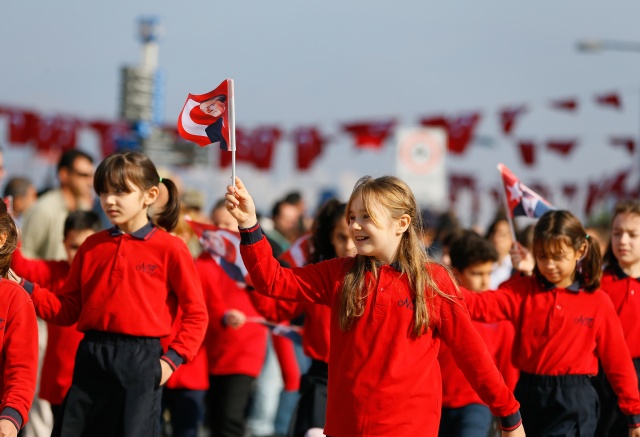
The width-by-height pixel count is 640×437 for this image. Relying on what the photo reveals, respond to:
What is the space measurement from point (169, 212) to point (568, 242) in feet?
7.43

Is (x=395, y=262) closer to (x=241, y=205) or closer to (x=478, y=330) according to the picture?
(x=241, y=205)

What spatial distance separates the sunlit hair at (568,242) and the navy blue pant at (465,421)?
3.09ft

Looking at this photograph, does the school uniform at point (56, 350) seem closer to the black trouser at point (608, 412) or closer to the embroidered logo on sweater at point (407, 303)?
the embroidered logo on sweater at point (407, 303)

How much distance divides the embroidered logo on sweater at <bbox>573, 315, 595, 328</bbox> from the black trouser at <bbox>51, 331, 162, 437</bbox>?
2.41m

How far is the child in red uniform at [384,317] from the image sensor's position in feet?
15.5

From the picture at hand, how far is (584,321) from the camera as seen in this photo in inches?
248

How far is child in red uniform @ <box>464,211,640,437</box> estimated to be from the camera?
6.25m

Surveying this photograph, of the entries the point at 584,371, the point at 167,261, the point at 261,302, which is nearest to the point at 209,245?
the point at 261,302

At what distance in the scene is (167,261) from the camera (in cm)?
579

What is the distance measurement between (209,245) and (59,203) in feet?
6.71

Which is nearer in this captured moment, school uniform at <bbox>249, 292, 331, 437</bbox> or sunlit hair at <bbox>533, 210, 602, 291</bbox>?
sunlit hair at <bbox>533, 210, 602, 291</bbox>

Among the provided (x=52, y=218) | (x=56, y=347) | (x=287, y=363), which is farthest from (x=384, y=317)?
(x=287, y=363)

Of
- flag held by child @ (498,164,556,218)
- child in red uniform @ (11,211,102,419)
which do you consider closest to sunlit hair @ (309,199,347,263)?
flag held by child @ (498,164,556,218)

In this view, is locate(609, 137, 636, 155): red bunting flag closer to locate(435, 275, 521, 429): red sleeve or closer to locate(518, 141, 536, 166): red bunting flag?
locate(518, 141, 536, 166): red bunting flag
